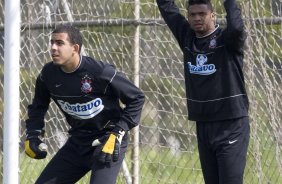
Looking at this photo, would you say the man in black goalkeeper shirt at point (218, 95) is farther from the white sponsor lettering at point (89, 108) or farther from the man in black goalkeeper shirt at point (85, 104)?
the white sponsor lettering at point (89, 108)

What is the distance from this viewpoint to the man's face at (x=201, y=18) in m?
6.27

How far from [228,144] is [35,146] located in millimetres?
1419

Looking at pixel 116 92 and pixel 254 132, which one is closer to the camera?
pixel 116 92

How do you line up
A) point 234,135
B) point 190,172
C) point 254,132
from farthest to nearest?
point 190,172, point 254,132, point 234,135

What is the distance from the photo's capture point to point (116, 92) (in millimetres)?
6418

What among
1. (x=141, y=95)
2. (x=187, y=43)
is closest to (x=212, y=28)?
(x=187, y=43)

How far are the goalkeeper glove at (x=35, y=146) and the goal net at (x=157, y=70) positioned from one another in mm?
1352

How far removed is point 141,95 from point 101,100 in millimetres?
283

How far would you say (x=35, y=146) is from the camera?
6.64m

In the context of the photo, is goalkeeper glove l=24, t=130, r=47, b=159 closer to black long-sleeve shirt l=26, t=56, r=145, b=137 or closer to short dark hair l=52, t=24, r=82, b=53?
black long-sleeve shirt l=26, t=56, r=145, b=137

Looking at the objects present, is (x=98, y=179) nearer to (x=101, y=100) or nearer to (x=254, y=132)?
(x=101, y=100)

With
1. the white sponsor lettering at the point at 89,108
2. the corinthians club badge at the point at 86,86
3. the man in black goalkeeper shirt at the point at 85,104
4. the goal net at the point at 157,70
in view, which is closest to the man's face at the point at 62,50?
the man in black goalkeeper shirt at the point at 85,104

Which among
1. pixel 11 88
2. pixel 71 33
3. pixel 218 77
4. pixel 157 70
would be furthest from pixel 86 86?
pixel 157 70

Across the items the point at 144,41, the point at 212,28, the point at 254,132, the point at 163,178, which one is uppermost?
the point at 212,28
